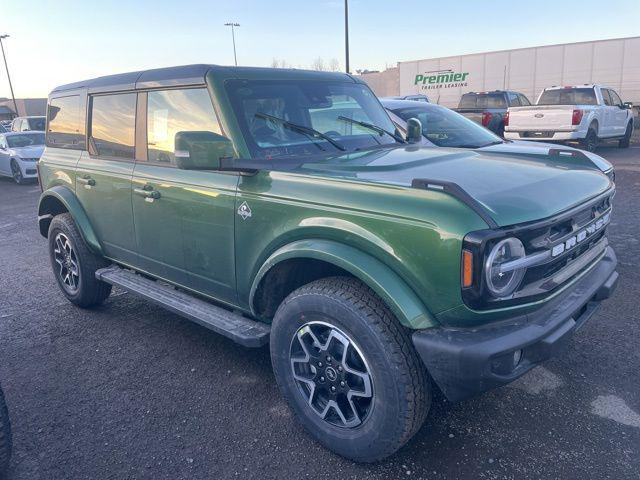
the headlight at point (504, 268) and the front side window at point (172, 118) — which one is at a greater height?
the front side window at point (172, 118)

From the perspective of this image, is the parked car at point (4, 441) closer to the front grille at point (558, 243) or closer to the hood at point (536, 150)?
the front grille at point (558, 243)

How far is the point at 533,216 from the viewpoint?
2.38 metres

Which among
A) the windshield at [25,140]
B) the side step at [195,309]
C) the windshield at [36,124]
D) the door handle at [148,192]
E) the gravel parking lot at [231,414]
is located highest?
the windshield at [36,124]

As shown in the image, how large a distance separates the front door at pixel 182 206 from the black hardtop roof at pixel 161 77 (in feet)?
0.23

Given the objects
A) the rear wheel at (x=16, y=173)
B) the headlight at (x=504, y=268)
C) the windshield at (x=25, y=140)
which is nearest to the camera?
the headlight at (x=504, y=268)

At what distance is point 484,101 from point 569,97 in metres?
3.14

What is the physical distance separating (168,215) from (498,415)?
2462 millimetres

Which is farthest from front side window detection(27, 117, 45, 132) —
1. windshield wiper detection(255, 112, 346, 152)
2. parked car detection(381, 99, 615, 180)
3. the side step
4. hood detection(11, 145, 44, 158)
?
windshield wiper detection(255, 112, 346, 152)

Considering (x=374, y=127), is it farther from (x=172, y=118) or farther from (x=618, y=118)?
(x=618, y=118)

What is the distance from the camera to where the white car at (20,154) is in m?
14.7

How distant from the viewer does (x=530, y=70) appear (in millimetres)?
29312

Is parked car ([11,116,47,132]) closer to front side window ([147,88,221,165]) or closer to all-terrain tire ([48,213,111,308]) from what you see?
all-terrain tire ([48,213,111,308])

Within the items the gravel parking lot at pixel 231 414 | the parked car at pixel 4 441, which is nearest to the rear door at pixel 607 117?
the gravel parking lot at pixel 231 414

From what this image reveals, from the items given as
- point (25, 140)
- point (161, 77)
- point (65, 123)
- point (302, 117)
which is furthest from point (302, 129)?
point (25, 140)
